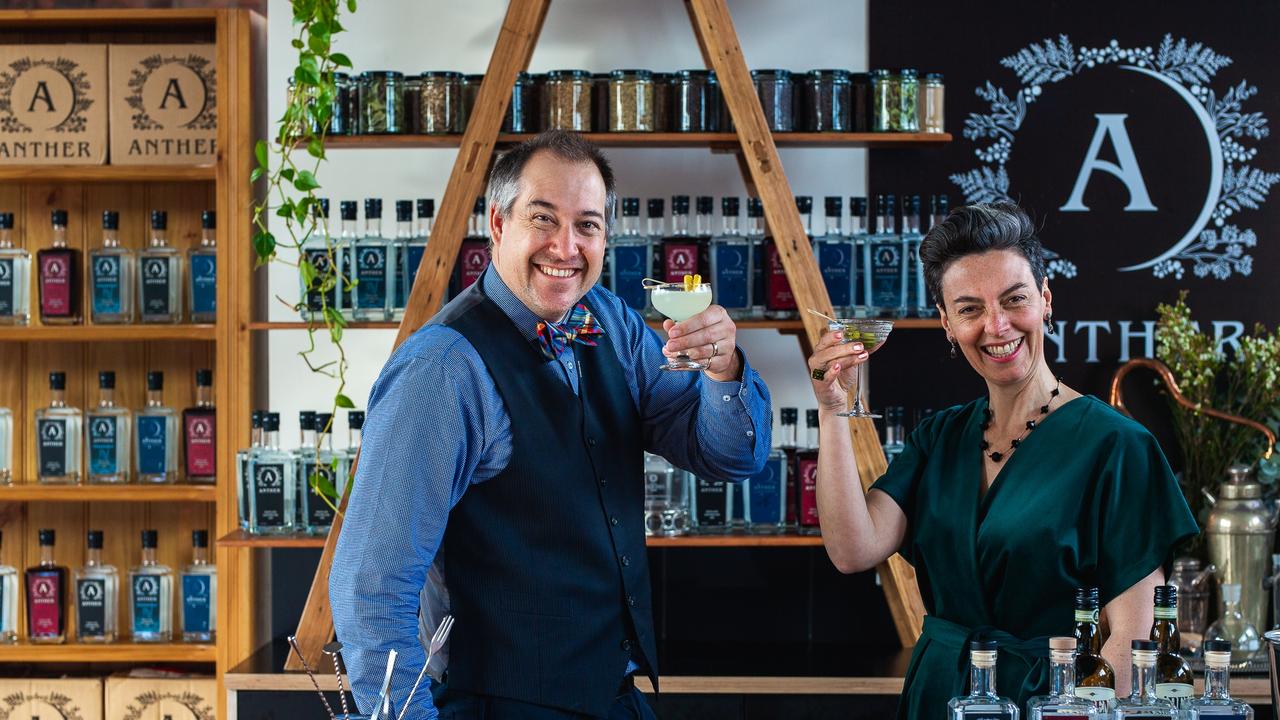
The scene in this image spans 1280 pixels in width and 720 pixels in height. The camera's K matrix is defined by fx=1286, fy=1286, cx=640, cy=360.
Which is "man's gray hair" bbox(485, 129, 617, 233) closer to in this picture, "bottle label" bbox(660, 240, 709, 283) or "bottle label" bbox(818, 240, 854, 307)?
"bottle label" bbox(660, 240, 709, 283)

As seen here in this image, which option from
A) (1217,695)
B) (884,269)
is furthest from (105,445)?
(1217,695)

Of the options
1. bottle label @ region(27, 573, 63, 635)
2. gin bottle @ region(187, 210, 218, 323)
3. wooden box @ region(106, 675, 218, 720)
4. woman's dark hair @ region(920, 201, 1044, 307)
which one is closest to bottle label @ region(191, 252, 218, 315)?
gin bottle @ region(187, 210, 218, 323)

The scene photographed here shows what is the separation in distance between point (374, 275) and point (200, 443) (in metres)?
0.71

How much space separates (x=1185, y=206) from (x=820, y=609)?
1481 mm

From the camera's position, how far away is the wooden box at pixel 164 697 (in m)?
3.47

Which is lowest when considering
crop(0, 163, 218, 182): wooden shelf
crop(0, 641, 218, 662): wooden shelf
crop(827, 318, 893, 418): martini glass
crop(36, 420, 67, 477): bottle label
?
crop(0, 641, 218, 662): wooden shelf

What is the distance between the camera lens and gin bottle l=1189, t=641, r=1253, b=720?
1397 mm

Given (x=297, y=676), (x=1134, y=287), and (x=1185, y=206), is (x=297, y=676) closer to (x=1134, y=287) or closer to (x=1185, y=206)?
(x=1134, y=287)

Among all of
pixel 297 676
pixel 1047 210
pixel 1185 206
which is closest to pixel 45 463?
pixel 297 676

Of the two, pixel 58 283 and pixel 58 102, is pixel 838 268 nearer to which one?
pixel 58 283

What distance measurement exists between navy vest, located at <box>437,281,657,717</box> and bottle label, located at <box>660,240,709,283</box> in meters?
1.13

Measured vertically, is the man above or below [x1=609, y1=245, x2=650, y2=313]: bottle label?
below

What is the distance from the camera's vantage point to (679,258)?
10.3 feet

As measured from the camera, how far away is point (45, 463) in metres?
3.44
